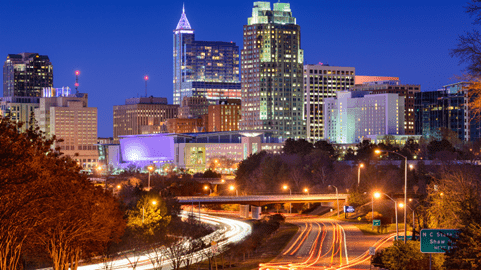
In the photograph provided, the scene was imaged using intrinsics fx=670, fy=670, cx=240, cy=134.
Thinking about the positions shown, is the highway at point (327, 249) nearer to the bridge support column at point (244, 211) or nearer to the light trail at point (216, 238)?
the light trail at point (216, 238)

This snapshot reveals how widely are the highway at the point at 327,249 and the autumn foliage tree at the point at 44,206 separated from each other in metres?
15.4

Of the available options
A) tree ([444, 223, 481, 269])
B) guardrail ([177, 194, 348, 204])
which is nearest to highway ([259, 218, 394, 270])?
guardrail ([177, 194, 348, 204])

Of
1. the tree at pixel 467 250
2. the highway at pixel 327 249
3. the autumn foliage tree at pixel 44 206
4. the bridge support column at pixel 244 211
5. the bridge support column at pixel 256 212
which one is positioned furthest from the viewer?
the bridge support column at pixel 244 211

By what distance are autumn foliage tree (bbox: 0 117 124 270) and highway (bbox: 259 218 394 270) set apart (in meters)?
15.4

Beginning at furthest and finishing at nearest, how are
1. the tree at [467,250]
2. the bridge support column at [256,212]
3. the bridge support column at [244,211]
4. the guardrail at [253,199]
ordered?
the bridge support column at [244,211] → the bridge support column at [256,212] → the guardrail at [253,199] → the tree at [467,250]

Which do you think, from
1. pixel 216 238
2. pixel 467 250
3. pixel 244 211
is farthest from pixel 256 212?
pixel 467 250

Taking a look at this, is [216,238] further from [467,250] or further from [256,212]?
[467,250]

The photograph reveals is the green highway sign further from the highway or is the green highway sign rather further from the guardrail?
the guardrail

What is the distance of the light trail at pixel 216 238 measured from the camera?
2596 inches

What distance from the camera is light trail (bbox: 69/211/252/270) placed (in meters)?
65.9

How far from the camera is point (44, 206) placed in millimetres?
40062

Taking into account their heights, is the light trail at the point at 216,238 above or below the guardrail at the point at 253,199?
below

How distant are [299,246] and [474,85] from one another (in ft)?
171

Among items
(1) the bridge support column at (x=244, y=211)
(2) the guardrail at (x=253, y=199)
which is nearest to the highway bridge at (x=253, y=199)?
(2) the guardrail at (x=253, y=199)
